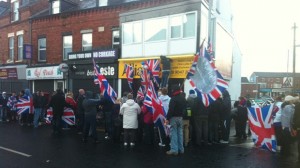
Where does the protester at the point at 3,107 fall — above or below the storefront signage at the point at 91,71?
below

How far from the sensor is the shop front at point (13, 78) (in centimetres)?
2558

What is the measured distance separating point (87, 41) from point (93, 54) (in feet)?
8.52

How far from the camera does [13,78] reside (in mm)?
26312

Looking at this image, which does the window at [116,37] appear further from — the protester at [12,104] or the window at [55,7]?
the protester at [12,104]

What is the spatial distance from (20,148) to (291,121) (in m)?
7.84

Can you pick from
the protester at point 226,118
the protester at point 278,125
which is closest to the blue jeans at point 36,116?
the protester at point 226,118

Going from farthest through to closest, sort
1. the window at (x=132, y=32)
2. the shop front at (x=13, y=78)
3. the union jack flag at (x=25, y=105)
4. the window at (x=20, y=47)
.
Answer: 1. the window at (x=20, y=47)
2. the shop front at (x=13, y=78)
3. the window at (x=132, y=32)
4. the union jack flag at (x=25, y=105)

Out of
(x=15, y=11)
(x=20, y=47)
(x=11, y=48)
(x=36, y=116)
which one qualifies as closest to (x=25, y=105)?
(x=36, y=116)

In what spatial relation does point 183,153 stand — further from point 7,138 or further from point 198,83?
point 7,138

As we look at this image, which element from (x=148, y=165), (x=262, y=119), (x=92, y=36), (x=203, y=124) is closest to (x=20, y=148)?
(x=148, y=165)

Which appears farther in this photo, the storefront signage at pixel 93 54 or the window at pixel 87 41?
the window at pixel 87 41

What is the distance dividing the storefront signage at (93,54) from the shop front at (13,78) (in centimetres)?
657

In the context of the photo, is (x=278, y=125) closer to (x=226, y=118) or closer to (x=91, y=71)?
(x=226, y=118)

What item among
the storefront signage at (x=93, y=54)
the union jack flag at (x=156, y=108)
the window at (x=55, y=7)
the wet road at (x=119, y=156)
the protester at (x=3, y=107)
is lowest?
the wet road at (x=119, y=156)
